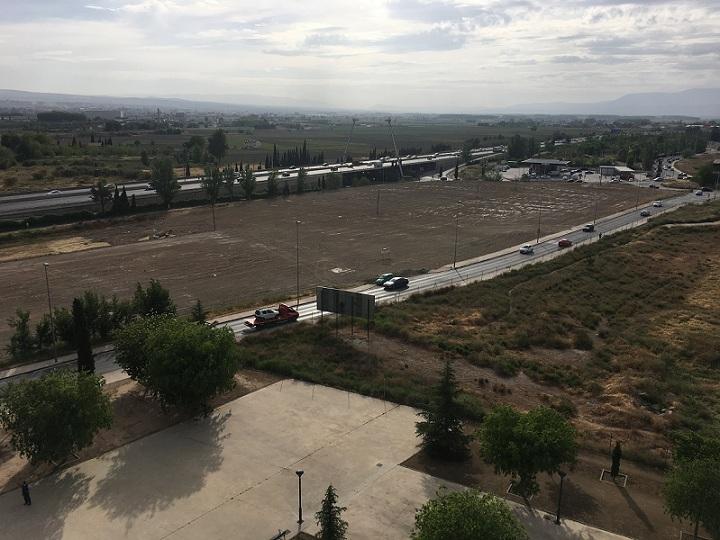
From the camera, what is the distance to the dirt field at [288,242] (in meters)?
56.1

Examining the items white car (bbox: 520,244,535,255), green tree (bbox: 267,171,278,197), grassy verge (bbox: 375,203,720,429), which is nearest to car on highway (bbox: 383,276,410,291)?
grassy verge (bbox: 375,203,720,429)

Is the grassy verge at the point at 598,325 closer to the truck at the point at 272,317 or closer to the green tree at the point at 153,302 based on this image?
the truck at the point at 272,317

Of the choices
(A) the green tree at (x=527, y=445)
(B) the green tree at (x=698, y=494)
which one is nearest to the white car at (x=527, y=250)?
(A) the green tree at (x=527, y=445)

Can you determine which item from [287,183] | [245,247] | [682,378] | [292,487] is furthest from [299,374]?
[287,183]

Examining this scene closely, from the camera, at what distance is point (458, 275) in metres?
60.7

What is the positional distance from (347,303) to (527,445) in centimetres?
2088

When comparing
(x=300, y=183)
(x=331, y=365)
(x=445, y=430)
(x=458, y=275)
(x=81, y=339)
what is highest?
(x=81, y=339)

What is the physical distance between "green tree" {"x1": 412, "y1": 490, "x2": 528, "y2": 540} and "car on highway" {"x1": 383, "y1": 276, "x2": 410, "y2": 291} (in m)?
37.2

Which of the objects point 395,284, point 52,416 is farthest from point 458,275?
point 52,416

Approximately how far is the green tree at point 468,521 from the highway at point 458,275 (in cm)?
2367

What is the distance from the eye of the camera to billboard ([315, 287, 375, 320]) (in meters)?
40.2

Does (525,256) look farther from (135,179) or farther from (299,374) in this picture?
(135,179)

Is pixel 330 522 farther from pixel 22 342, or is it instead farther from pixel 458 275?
pixel 458 275

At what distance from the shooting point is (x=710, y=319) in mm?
48438
